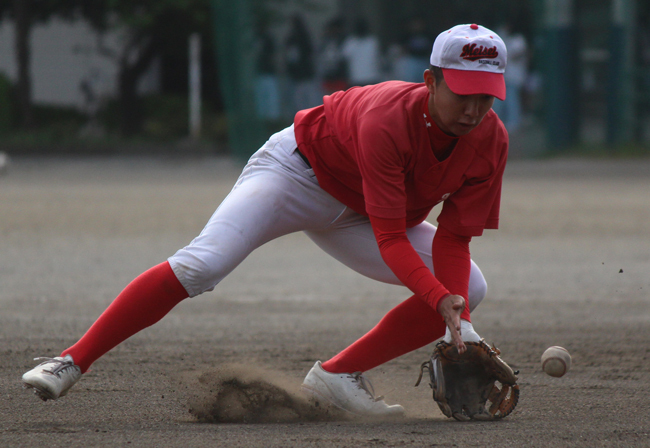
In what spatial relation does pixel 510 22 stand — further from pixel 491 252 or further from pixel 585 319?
pixel 585 319

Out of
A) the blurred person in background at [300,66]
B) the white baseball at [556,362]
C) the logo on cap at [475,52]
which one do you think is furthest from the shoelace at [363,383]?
the blurred person in background at [300,66]

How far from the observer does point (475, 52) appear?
307 centimetres

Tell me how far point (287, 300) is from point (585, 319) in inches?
77.8

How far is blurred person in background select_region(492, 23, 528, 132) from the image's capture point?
52.6 ft

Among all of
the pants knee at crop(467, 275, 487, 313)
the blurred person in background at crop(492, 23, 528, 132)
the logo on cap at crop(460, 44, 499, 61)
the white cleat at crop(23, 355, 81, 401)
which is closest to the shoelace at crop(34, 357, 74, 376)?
the white cleat at crop(23, 355, 81, 401)

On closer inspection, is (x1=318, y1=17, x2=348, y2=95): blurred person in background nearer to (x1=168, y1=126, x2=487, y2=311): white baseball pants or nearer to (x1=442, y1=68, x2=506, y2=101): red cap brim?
(x1=168, y1=126, x2=487, y2=311): white baseball pants

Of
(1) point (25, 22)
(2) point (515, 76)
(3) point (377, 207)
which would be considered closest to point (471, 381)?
(3) point (377, 207)

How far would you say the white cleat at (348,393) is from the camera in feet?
11.8

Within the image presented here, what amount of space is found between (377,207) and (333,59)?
45.4 feet

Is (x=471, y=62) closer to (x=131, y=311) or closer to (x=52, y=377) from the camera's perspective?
(x=131, y=311)

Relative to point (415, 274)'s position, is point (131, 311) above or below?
below

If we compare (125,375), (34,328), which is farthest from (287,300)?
(125,375)

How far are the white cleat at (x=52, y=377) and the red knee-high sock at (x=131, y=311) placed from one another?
41mm

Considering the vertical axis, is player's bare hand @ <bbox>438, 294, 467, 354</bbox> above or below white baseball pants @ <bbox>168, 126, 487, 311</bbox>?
below
